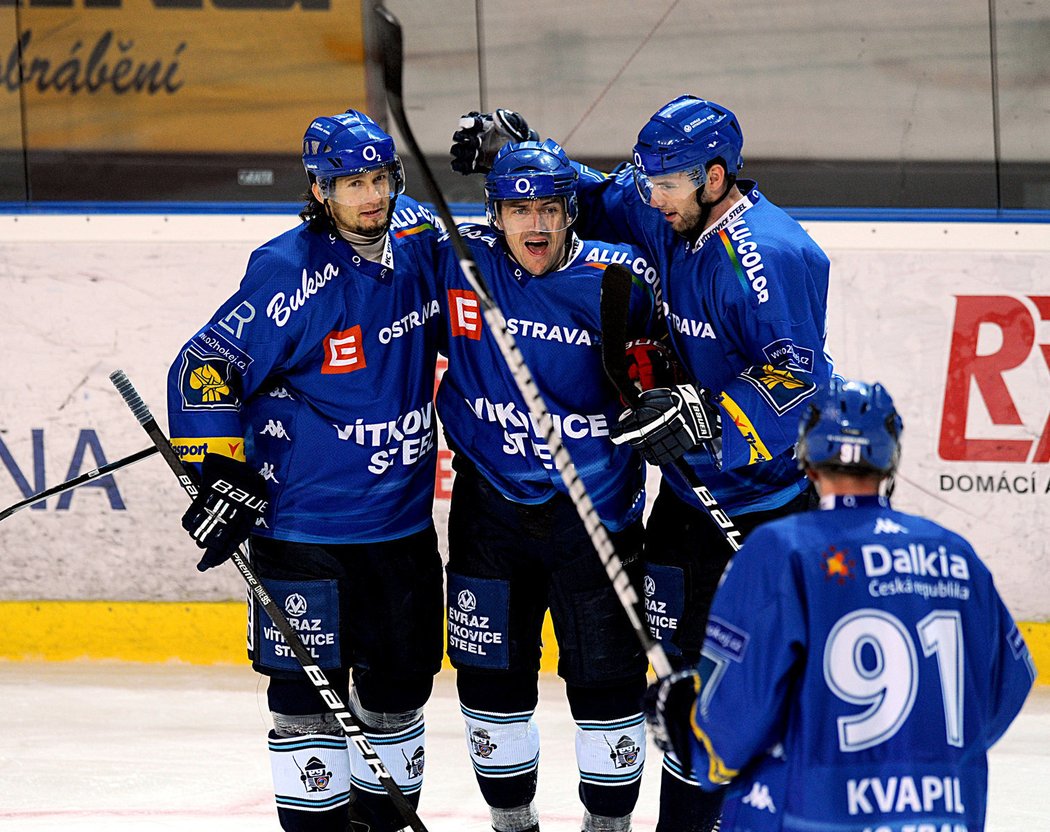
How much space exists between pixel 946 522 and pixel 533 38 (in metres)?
1.87

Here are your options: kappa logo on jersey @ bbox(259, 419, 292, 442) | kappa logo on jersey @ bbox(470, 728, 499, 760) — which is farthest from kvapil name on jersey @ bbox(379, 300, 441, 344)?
kappa logo on jersey @ bbox(470, 728, 499, 760)

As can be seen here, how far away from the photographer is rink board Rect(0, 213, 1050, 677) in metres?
4.34

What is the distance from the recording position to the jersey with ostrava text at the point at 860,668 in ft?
5.72

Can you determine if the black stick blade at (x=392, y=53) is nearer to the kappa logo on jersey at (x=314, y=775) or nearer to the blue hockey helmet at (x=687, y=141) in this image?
the blue hockey helmet at (x=687, y=141)

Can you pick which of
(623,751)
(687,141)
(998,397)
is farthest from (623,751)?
(998,397)

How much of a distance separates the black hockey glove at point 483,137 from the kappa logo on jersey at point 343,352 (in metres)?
0.48

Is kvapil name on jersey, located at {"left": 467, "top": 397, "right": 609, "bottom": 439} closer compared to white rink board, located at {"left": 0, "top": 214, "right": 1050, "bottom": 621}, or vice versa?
kvapil name on jersey, located at {"left": 467, "top": 397, "right": 609, "bottom": 439}

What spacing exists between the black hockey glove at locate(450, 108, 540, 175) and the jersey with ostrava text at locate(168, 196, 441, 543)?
222 mm

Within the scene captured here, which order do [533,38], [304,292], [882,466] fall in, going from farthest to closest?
[533,38]
[304,292]
[882,466]

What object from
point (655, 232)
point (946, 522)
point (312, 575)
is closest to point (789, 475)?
point (655, 232)

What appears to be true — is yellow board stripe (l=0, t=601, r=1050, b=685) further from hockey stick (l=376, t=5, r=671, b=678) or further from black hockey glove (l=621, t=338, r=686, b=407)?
hockey stick (l=376, t=5, r=671, b=678)

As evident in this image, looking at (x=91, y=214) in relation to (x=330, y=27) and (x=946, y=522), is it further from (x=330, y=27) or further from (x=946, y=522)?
(x=946, y=522)

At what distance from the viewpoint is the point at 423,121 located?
15.7 ft

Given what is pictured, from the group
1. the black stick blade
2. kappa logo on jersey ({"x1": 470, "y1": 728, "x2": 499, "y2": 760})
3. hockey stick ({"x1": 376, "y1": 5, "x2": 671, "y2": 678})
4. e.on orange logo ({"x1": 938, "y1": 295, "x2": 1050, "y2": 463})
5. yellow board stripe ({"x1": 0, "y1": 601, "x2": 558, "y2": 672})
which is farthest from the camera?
yellow board stripe ({"x1": 0, "y1": 601, "x2": 558, "y2": 672})
